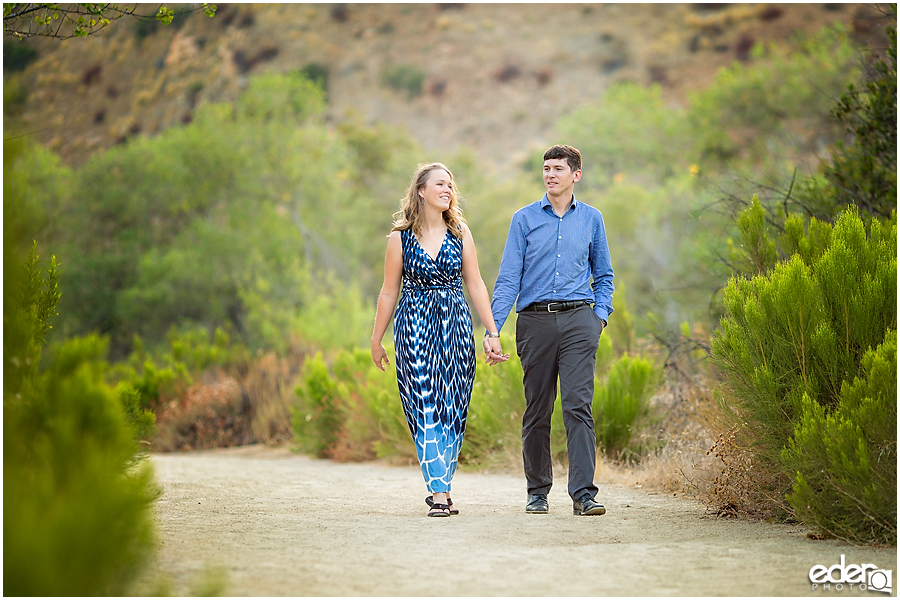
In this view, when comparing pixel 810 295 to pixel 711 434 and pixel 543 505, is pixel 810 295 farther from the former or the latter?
pixel 543 505

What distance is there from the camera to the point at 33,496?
2502 mm

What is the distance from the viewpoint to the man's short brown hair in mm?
5004

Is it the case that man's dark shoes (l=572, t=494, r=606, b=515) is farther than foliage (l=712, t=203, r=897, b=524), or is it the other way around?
man's dark shoes (l=572, t=494, r=606, b=515)

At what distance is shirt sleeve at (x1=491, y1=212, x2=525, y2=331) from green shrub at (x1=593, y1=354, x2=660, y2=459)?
212 centimetres

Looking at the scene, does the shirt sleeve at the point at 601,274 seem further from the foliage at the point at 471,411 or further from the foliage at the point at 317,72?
the foliage at the point at 317,72

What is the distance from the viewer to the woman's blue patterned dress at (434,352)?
4.88m

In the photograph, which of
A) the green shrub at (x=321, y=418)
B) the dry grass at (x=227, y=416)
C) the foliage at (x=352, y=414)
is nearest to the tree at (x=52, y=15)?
the foliage at (x=352, y=414)

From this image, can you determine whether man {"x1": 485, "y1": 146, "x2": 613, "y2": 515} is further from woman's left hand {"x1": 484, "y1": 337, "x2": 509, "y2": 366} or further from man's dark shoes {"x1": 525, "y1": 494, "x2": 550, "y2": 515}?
woman's left hand {"x1": 484, "y1": 337, "x2": 509, "y2": 366}

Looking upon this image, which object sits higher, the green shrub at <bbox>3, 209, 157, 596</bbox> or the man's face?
the man's face

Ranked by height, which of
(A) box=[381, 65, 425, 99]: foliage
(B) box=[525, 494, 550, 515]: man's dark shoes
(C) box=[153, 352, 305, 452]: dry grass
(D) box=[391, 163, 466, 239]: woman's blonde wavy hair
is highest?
(A) box=[381, 65, 425, 99]: foliage

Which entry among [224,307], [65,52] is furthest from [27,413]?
[65,52]

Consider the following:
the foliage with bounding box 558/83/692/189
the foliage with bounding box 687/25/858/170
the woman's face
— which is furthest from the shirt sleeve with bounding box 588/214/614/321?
the foliage with bounding box 558/83/692/189

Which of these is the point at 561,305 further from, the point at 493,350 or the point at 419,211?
the point at 419,211

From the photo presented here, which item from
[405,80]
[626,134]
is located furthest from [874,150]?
[405,80]
